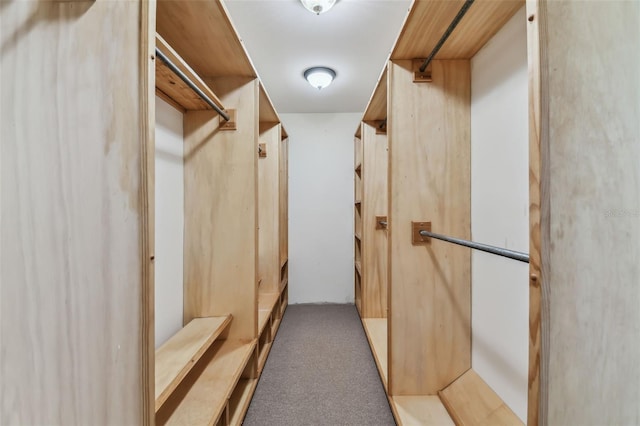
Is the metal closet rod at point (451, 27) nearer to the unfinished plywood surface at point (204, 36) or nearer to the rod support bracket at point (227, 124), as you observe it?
the unfinished plywood surface at point (204, 36)

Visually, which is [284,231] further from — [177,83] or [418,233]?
[177,83]

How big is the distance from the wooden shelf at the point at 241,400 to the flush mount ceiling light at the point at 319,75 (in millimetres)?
2352

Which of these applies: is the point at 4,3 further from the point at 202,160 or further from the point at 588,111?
the point at 202,160

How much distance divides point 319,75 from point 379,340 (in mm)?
2262

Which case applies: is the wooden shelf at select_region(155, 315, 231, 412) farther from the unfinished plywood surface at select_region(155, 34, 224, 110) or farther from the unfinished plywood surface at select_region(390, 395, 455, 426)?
the unfinished plywood surface at select_region(155, 34, 224, 110)

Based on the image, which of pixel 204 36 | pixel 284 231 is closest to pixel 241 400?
pixel 284 231

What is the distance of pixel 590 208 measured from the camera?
0.56 m

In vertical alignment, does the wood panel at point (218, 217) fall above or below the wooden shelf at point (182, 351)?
above

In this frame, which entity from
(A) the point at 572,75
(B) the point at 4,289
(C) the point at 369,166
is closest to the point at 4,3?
(B) the point at 4,289

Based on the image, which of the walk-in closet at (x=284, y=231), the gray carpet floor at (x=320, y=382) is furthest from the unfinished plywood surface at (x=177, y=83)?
the gray carpet floor at (x=320, y=382)

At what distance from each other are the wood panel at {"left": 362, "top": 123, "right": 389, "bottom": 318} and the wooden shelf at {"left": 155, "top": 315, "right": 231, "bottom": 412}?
4.75ft

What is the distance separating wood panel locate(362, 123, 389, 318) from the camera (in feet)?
8.50

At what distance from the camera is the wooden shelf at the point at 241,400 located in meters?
1.37

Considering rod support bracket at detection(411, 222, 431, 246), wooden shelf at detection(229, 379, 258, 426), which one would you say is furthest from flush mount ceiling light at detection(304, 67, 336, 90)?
wooden shelf at detection(229, 379, 258, 426)
